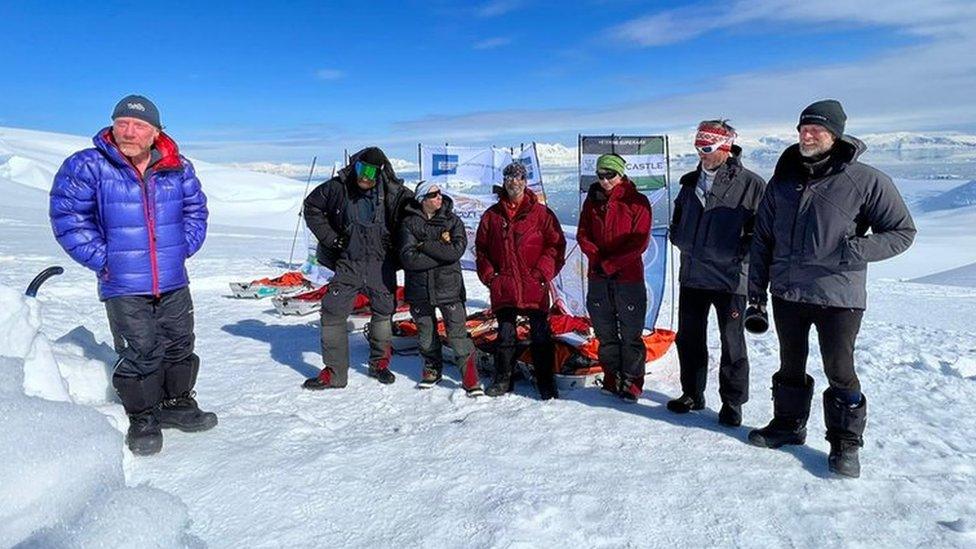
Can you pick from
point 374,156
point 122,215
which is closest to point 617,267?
point 374,156

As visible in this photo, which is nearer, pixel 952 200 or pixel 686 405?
pixel 686 405

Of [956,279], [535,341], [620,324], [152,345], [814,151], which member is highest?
[814,151]

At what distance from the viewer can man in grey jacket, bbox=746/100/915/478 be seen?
3.20m

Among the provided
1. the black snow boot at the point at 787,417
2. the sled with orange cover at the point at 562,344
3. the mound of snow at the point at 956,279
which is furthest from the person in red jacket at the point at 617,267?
the mound of snow at the point at 956,279

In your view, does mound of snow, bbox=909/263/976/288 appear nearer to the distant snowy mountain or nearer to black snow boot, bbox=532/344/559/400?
black snow boot, bbox=532/344/559/400

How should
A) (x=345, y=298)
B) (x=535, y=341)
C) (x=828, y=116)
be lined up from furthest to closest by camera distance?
(x=345, y=298) → (x=535, y=341) → (x=828, y=116)

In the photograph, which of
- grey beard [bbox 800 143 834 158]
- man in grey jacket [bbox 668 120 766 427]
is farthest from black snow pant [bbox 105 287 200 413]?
grey beard [bbox 800 143 834 158]

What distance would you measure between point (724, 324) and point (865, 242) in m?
1.10

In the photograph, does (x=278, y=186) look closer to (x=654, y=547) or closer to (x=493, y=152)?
(x=493, y=152)

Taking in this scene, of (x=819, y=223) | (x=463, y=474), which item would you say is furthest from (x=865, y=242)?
(x=463, y=474)

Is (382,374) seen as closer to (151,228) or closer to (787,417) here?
(151,228)

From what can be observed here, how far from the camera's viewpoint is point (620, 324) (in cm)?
463

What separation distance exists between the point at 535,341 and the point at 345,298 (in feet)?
5.27

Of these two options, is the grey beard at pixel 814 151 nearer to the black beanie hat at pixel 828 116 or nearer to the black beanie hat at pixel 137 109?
the black beanie hat at pixel 828 116
